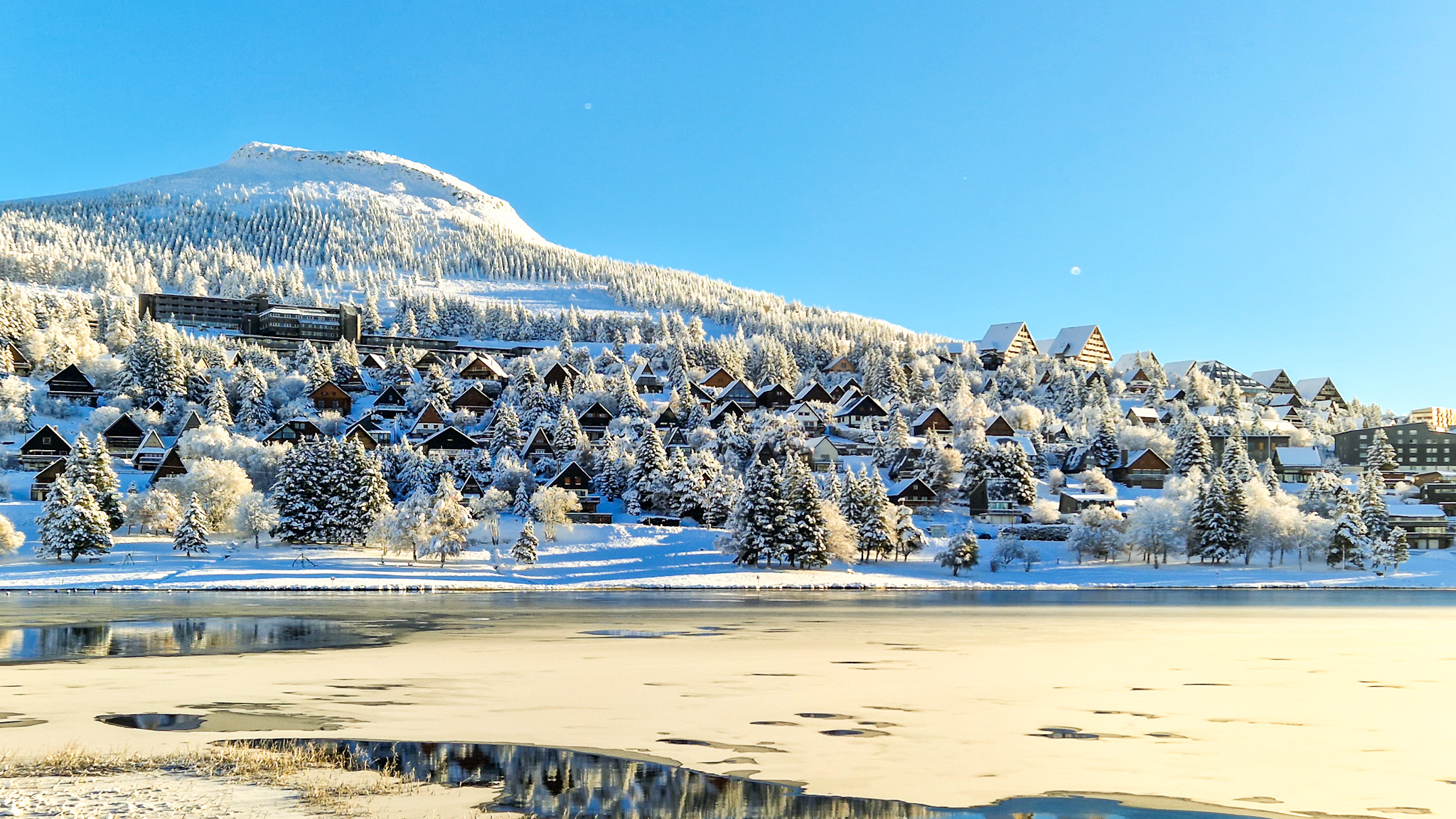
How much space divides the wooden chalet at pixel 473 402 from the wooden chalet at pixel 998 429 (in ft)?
188

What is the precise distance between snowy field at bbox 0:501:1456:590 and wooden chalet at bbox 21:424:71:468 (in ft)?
55.9

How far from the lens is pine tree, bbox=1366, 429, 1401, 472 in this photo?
114938 millimetres

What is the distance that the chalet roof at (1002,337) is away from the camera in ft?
627

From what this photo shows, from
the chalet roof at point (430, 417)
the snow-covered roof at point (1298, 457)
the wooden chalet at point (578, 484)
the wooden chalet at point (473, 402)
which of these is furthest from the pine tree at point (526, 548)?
the snow-covered roof at point (1298, 457)

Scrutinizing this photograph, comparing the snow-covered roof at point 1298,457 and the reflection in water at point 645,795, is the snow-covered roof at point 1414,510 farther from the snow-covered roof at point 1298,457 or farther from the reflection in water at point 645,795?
the reflection in water at point 645,795

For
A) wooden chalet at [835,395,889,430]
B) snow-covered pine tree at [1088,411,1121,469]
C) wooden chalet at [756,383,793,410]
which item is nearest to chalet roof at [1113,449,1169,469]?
snow-covered pine tree at [1088,411,1121,469]

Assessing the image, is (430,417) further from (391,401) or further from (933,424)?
(933,424)

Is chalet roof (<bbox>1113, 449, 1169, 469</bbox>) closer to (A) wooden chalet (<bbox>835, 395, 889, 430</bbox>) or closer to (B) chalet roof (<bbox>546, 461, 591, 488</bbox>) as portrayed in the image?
(A) wooden chalet (<bbox>835, 395, 889, 430</bbox>)

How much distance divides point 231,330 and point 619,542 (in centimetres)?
12965

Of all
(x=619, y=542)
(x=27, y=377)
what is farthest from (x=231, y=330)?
(x=619, y=542)

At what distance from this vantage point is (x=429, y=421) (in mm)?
117375

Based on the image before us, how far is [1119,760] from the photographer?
1847 cm

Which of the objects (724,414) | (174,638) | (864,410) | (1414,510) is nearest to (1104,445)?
(1414,510)

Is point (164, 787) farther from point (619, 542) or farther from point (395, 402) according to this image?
point (395, 402)
